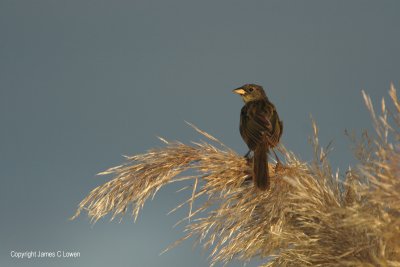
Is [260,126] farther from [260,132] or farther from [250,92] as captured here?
[250,92]

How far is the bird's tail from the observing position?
4.12m

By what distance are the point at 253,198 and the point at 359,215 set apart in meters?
1.46

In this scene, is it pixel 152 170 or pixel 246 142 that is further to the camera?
pixel 246 142

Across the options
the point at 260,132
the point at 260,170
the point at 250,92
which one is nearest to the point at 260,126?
the point at 260,132

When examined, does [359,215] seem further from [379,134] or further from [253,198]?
[253,198]

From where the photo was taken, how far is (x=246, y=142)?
517 centimetres

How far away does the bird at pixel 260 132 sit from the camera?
13.8 ft

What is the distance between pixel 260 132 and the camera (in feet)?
16.6

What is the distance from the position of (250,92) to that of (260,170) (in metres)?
2.93

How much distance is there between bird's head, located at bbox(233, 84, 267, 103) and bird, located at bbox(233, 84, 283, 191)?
83 centimetres

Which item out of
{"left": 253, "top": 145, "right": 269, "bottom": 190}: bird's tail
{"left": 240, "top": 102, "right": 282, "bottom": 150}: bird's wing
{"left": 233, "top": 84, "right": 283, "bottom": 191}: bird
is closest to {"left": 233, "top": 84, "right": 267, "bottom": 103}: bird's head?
{"left": 233, "top": 84, "right": 283, "bottom": 191}: bird

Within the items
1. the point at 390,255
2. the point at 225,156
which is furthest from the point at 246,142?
the point at 390,255

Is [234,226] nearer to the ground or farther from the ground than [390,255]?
farther from the ground

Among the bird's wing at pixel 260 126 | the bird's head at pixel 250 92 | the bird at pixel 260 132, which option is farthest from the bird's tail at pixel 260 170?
the bird's head at pixel 250 92
